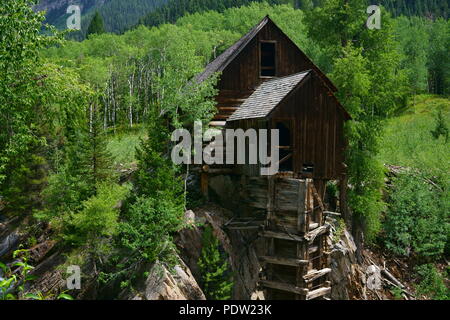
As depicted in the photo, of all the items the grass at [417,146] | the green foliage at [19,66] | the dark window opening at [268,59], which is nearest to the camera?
the green foliage at [19,66]

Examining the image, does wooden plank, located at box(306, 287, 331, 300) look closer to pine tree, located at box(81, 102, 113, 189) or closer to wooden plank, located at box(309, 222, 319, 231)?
wooden plank, located at box(309, 222, 319, 231)

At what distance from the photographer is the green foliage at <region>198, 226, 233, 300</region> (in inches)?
595

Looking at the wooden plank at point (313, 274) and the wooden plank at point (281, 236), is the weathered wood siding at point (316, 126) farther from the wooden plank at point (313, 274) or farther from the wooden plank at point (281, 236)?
the wooden plank at point (313, 274)

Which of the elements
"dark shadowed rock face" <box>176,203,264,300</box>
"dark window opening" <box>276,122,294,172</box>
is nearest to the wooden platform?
"dark shadowed rock face" <box>176,203,264,300</box>

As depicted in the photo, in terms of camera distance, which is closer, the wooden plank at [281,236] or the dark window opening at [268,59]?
the wooden plank at [281,236]

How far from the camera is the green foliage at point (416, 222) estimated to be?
21.6 m

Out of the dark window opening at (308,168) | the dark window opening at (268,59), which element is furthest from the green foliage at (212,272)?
the dark window opening at (268,59)

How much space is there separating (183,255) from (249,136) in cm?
604

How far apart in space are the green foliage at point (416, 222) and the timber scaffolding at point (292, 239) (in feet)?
24.3
